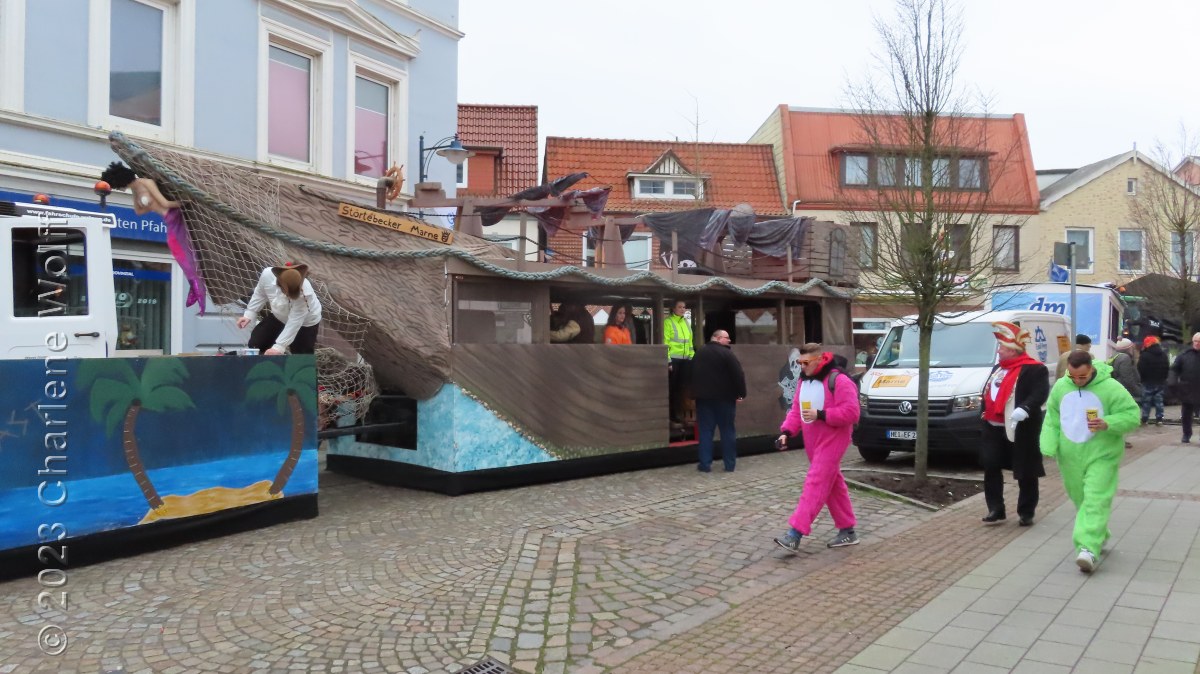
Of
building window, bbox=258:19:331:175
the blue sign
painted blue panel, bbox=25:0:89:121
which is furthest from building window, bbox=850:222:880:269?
painted blue panel, bbox=25:0:89:121

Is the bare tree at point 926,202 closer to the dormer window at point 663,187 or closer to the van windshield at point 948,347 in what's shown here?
the van windshield at point 948,347

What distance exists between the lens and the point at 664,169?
30438 millimetres

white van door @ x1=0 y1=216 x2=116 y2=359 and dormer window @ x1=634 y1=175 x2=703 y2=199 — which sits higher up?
dormer window @ x1=634 y1=175 x2=703 y2=199

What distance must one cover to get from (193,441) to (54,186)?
6599 mm

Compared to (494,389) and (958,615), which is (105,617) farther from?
(958,615)

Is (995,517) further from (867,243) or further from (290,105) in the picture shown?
(290,105)

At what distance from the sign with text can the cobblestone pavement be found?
2537 mm

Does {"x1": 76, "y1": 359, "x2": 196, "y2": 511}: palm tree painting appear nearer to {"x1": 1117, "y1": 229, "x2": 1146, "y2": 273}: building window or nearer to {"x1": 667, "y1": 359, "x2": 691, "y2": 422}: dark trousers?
{"x1": 667, "y1": 359, "x2": 691, "y2": 422}: dark trousers

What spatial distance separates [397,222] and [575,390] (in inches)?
101

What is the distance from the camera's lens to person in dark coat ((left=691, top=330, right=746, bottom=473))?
9.91 m

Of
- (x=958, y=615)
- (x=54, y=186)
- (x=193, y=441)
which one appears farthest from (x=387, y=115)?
(x=958, y=615)

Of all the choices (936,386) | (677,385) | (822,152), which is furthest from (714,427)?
(822,152)

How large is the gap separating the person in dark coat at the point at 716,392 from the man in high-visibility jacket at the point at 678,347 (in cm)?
68

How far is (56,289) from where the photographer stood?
20.4ft
